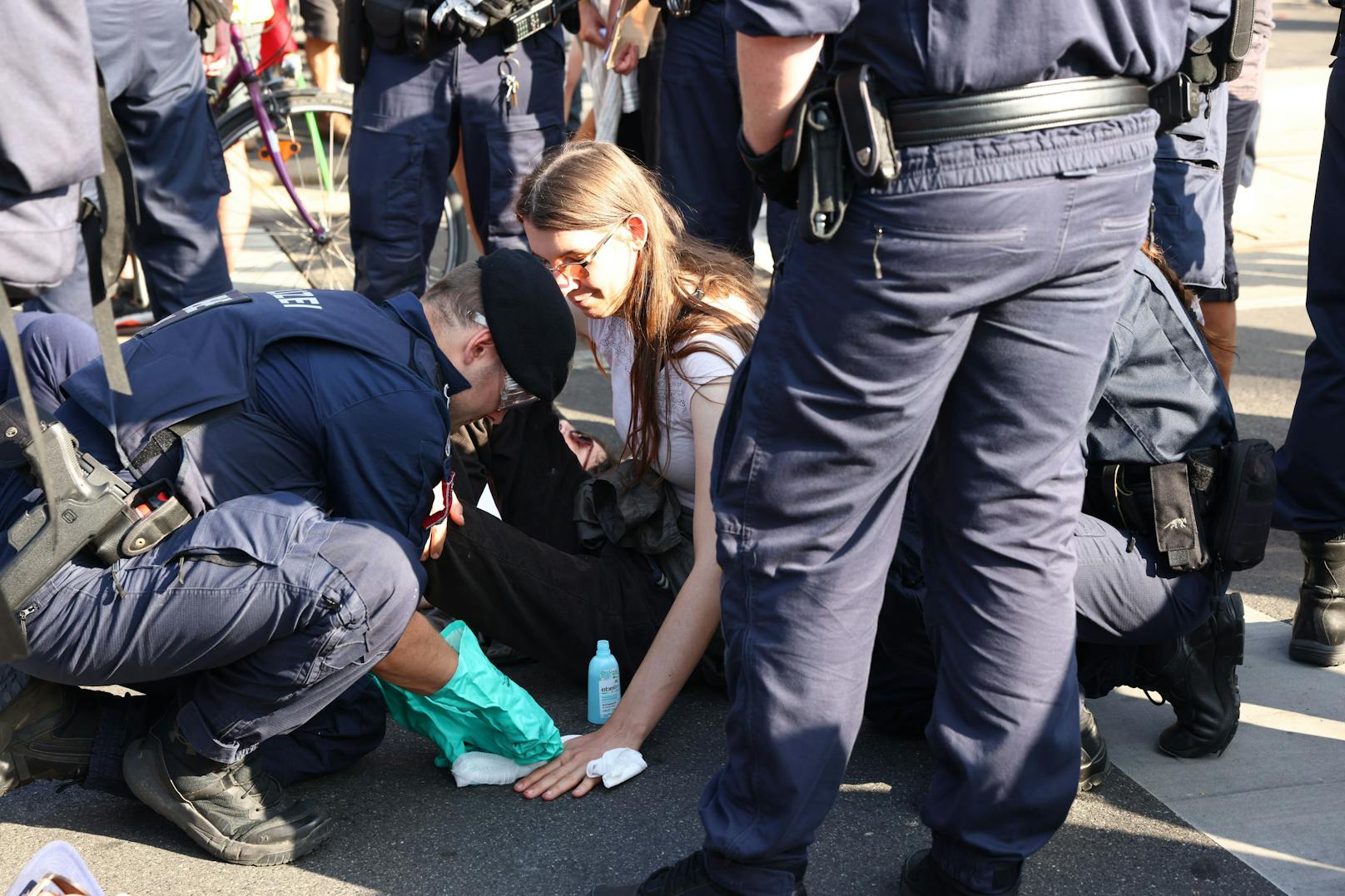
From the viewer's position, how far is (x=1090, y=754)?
2.29 meters

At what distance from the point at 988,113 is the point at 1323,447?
1.59 metres

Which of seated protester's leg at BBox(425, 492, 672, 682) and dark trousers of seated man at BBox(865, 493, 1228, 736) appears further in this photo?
seated protester's leg at BBox(425, 492, 672, 682)

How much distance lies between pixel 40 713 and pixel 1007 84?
1.72 m

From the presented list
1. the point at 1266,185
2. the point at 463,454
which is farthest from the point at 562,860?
the point at 1266,185

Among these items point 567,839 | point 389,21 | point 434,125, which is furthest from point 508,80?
point 567,839

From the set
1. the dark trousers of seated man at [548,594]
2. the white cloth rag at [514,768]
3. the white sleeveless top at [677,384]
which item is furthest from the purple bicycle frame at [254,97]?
the white cloth rag at [514,768]

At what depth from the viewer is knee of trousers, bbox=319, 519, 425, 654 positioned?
2.08 meters

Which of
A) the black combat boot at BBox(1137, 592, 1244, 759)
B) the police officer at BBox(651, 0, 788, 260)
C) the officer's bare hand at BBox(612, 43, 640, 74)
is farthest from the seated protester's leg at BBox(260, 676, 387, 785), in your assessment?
the officer's bare hand at BBox(612, 43, 640, 74)

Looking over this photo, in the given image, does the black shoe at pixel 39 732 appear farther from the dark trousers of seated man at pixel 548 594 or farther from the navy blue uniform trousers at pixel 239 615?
the dark trousers of seated man at pixel 548 594

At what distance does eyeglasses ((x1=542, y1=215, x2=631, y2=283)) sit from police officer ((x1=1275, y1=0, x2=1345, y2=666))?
4.55 ft

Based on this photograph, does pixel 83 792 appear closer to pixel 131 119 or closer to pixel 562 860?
pixel 562 860

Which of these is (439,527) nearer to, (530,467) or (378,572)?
(378,572)

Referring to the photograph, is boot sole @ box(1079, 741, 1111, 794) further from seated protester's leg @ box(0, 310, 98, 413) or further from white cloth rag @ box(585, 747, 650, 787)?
seated protester's leg @ box(0, 310, 98, 413)

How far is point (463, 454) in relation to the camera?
9.72 ft
